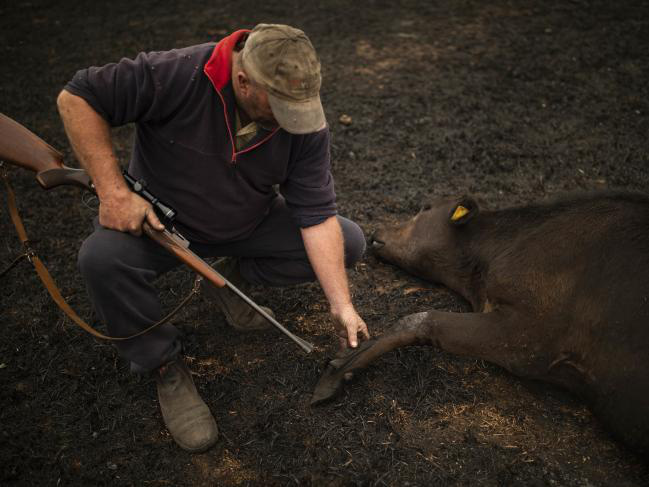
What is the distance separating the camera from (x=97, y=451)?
302cm

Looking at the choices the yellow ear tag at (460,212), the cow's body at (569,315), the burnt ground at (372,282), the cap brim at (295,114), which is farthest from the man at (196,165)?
the yellow ear tag at (460,212)

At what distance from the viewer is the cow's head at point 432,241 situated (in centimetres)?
396

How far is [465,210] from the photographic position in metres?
3.86

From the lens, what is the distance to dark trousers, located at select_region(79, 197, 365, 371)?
2850mm

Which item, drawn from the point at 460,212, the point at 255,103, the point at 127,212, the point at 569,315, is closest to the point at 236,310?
the point at 127,212

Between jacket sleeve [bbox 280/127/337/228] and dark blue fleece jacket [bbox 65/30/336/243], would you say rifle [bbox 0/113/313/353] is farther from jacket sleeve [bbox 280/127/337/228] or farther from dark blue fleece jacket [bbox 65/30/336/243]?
jacket sleeve [bbox 280/127/337/228]

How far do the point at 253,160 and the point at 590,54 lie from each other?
19.8ft

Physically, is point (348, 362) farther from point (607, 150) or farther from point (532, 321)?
point (607, 150)

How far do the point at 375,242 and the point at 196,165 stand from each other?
6.01 feet

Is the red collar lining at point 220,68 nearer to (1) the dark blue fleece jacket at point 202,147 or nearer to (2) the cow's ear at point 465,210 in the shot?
(1) the dark blue fleece jacket at point 202,147

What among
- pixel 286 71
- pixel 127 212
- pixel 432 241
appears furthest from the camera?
pixel 432 241

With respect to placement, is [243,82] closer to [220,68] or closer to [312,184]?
[220,68]

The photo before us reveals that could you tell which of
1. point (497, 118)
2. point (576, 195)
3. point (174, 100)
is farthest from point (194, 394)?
point (497, 118)

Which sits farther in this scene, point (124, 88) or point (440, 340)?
point (440, 340)
